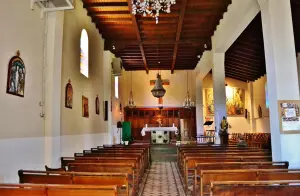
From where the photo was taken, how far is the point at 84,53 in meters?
8.40

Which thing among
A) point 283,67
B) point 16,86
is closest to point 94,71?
point 16,86

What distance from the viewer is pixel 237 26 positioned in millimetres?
7867

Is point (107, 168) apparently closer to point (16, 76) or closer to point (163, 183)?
point (16, 76)

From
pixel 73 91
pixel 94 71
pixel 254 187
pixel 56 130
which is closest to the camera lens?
pixel 254 187

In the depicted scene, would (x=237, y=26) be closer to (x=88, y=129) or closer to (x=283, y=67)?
(x=283, y=67)

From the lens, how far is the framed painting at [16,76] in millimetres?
3855

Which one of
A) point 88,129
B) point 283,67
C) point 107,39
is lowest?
point 88,129

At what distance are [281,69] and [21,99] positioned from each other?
4.51 m

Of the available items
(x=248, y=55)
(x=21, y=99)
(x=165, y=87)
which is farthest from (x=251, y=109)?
(x=21, y=99)

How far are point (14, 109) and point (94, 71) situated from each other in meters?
5.43

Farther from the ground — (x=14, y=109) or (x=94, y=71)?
(x=94, y=71)

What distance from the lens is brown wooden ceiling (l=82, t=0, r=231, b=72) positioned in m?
8.21

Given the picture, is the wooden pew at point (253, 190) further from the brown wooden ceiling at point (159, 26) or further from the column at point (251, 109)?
the column at point (251, 109)

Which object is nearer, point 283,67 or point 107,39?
point 283,67
